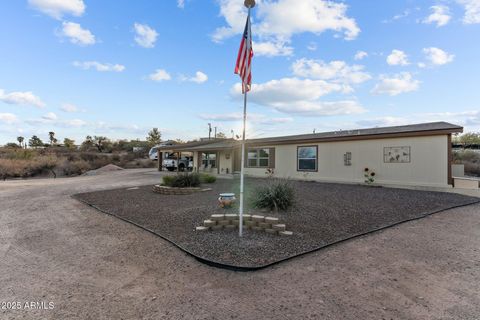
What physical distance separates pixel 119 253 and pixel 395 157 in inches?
471

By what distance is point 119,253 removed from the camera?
4492 mm

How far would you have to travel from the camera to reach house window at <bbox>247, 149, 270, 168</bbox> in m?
17.0

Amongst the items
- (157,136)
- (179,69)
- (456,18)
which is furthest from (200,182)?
(157,136)

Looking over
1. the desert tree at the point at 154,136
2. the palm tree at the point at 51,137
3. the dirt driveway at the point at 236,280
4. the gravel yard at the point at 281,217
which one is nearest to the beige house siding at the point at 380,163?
the gravel yard at the point at 281,217

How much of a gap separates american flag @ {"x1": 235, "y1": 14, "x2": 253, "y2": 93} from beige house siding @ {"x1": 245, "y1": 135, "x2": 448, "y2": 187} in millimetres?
9614

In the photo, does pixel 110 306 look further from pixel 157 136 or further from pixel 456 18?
pixel 157 136

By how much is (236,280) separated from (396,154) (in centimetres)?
1115

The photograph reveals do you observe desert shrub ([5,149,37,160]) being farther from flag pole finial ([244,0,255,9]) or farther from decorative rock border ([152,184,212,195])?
flag pole finial ([244,0,255,9])

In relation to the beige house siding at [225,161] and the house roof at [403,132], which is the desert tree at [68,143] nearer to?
the beige house siding at [225,161]

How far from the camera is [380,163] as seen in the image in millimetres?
12219

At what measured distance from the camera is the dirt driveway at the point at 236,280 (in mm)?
2742

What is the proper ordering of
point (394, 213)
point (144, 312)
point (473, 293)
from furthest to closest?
point (394, 213) < point (473, 293) < point (144, 312)

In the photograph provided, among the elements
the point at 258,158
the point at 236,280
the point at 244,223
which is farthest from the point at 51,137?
the point at 236,280

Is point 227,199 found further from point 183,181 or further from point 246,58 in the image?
point 183,181
